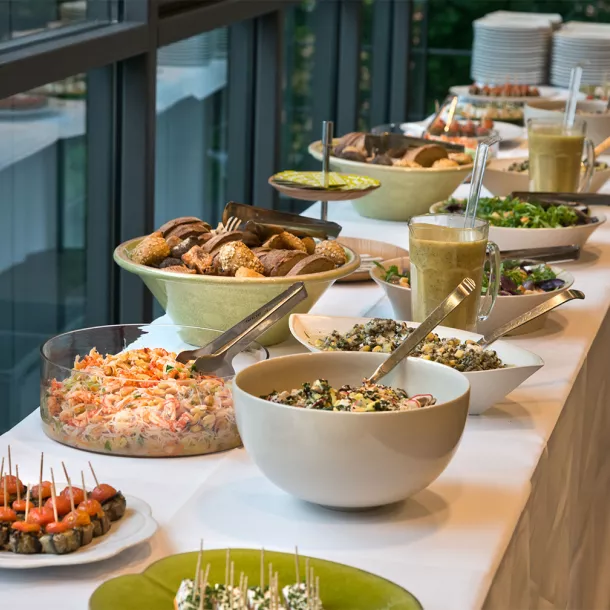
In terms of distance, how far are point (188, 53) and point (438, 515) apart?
6.61 feet

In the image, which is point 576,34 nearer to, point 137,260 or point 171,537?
point 137,260

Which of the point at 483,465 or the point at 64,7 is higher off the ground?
the point at 64,7

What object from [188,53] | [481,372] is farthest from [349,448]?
[188,53]

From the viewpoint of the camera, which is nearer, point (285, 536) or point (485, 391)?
point (285, 536)

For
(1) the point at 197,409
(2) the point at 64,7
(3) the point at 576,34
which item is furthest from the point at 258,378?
(3) the point at 576,34

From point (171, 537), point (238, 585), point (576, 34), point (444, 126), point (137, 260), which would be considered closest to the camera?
point (238, 585)

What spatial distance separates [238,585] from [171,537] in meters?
0.13

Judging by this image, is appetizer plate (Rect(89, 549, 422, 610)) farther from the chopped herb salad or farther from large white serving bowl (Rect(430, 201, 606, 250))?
large white serving bowl (Rect(430, 201, 606, 250))

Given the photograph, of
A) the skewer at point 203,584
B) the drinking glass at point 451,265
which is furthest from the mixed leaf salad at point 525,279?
the skewer at point 203,584

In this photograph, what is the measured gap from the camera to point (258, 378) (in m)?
0.95

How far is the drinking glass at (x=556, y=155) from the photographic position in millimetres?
2086

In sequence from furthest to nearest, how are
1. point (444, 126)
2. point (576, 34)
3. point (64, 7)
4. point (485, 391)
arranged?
point (576, 34) → point (444, 126) → point (64, 7) → point (485, 391)

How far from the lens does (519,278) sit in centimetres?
150

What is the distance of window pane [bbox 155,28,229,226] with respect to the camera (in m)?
2.58
